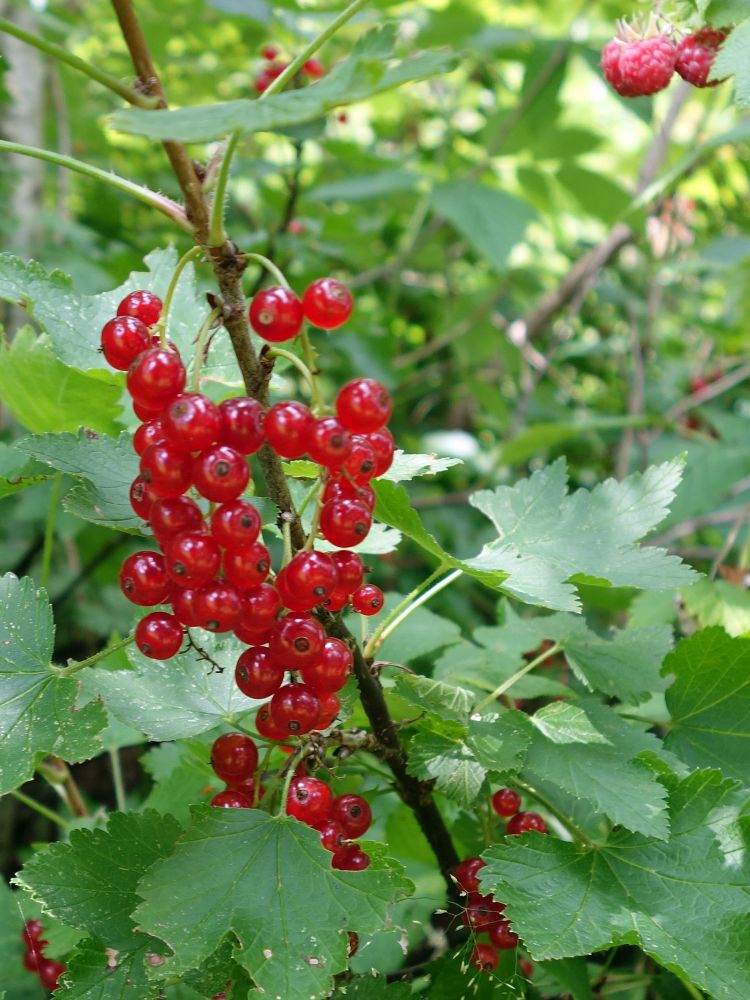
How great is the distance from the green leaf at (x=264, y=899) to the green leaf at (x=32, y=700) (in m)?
0.14

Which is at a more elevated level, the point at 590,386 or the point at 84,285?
the point at 84,285

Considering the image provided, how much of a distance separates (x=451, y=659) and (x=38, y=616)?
0.58 meters

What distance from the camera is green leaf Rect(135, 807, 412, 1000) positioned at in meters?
0.80

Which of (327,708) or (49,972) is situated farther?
(49,972)

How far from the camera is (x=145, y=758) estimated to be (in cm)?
141

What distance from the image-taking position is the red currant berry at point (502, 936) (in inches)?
41.5

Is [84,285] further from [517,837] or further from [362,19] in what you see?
[517,837]

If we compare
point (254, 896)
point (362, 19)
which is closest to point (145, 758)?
Result: point (254, 896)

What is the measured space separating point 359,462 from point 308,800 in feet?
1.14

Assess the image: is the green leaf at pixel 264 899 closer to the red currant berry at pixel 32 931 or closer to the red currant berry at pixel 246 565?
the red currant berry at pixel 246 565

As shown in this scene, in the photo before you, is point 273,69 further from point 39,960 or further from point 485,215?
point 39,960

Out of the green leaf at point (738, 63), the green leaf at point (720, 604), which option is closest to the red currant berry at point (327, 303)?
the green leaf at point (738, 63)

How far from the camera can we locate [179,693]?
3.41ft

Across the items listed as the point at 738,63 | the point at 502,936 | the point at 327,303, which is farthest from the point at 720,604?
the point at 327,303
